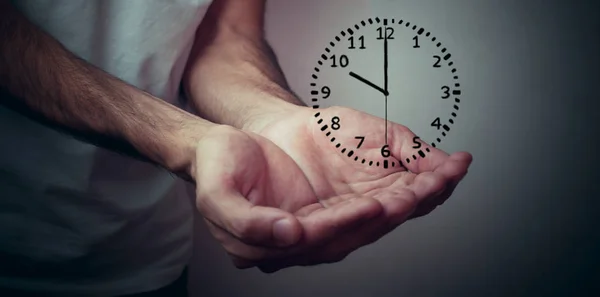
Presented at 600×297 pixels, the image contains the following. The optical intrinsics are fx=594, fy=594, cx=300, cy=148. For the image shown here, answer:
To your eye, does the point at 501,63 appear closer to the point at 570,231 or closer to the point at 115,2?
the point at 570,231

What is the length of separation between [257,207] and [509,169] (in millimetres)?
302

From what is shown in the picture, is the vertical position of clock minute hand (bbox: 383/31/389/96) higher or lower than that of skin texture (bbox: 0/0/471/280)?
higher

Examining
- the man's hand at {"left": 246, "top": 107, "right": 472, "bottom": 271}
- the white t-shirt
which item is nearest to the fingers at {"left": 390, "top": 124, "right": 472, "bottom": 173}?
the man's hand at {"left": 246, "top": 107, "right": 472, "bottom": 271}

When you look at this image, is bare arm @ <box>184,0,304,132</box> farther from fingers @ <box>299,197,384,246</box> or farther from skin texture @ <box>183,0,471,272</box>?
fingers @ <box>299,197,384,246</box>

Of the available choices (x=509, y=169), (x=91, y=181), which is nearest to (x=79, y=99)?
(x=91, y=181)

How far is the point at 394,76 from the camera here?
51 centimetres

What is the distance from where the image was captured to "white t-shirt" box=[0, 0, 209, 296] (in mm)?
494

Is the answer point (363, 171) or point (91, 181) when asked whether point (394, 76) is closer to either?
point (363, 171)

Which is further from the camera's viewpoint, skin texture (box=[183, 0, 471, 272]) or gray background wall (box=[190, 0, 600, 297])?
gray background wall (box=[190, 0, 600, 297])

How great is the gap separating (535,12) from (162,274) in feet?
1.39

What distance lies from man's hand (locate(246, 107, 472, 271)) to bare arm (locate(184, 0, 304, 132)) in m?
0.04

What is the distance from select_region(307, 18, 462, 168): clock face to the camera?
0.49m

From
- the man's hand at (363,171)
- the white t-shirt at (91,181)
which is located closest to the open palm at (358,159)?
the man's hand at (363,171)

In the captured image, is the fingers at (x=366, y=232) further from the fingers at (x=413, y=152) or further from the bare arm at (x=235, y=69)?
the bare arm at (x=235, y=69)
